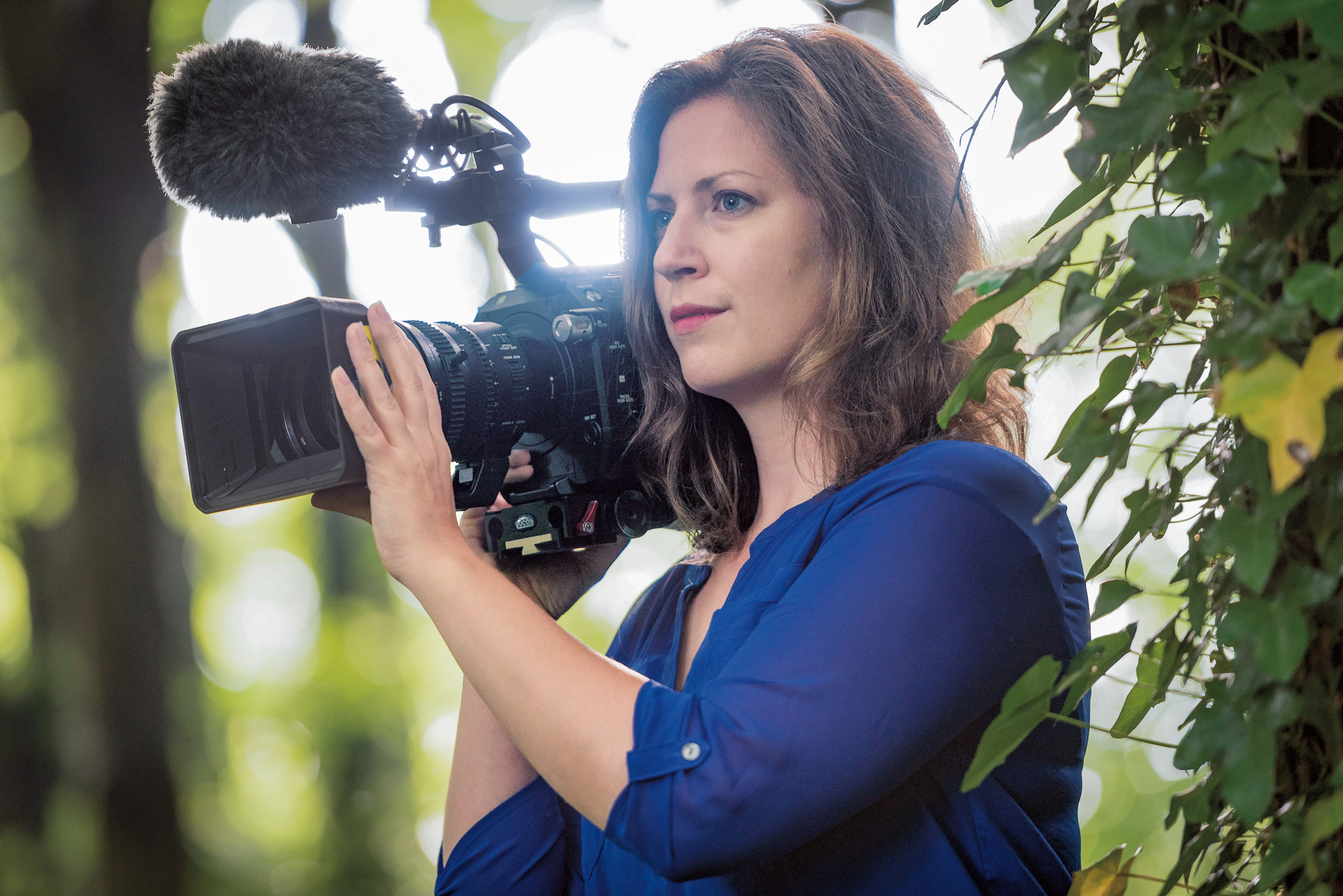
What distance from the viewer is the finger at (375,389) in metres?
1.07

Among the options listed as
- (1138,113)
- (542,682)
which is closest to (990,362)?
(1138,113)

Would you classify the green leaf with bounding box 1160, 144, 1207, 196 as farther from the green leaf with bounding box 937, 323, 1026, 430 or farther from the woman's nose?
the woman's nose

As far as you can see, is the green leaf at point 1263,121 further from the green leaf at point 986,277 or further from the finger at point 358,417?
the finger at point 358,417

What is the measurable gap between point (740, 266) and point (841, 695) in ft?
1.69

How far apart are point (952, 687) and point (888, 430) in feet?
1.11

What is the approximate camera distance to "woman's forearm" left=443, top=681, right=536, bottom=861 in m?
1.40

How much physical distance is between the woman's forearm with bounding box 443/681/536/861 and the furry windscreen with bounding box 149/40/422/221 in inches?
24.5

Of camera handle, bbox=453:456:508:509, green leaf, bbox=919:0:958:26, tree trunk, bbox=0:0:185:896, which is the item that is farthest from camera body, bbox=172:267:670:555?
tree trunk, bbox=0:0:185:896

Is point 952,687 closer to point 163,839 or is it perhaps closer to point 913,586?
point 913,586

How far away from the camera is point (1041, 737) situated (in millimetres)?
1062

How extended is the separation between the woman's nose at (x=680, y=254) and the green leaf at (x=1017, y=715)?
0.72 m

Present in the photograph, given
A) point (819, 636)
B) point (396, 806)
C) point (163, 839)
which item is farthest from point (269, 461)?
point (396, 806)

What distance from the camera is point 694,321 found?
1239 mm

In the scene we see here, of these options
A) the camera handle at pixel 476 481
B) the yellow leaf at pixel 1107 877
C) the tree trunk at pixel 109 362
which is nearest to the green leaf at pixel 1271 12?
the yellow leaf at pixel 1107 877
